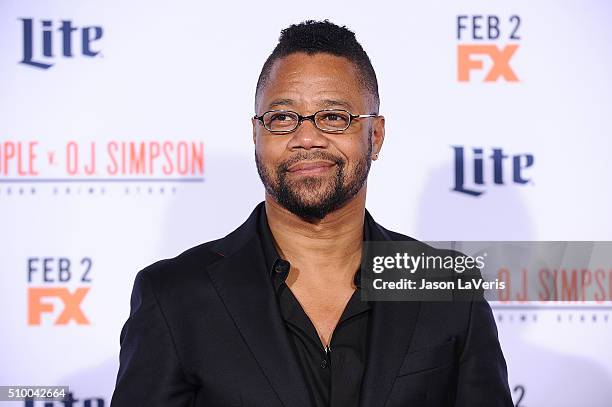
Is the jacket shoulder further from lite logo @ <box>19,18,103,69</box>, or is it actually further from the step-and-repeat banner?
lite logo @ <box>19,18,103,69</box>

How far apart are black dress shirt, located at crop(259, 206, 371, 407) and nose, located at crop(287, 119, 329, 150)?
0.23 m

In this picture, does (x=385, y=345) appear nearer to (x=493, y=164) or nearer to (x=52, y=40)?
(x=493, y=164)

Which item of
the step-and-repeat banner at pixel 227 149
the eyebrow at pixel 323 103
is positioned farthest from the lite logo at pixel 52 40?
the eyebrow at pixel 323 103

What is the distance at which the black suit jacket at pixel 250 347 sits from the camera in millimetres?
1373

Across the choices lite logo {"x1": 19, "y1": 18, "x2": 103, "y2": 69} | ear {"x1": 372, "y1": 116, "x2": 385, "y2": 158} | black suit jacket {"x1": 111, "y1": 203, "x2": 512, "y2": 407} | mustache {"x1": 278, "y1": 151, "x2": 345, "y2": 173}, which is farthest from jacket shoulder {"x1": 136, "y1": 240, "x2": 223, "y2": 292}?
lite logo {"x1": 19, "y1": 18, "x2": 103, "y2": 69}

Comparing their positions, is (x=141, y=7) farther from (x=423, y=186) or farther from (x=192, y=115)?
(x=423, y=186)

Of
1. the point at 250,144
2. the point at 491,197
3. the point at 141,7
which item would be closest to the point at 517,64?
the point at 491,197

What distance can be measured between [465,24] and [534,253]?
695 millimetres

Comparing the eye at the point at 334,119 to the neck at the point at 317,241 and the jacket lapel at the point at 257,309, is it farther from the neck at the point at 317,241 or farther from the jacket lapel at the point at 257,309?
the jacket lapel at the point at 257,309

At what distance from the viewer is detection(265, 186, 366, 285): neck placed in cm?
159

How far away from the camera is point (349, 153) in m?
1.55

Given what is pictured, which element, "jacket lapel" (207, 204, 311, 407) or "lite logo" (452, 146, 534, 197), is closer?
"jacket lapel" (207, 204, 311, 407)

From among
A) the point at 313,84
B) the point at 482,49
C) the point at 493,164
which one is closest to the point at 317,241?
the point at 313,84

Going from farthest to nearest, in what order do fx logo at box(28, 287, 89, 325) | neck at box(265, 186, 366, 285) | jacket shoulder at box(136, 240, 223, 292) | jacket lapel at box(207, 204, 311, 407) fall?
1. fx logo at box(28, 287, 89, 325)
2. neck at box(265, 186, 366, 285)
3. jacket shoulder at box(136, 240, 223, 292)
4. jacket lapel at box(207, 204, 311, 407)
